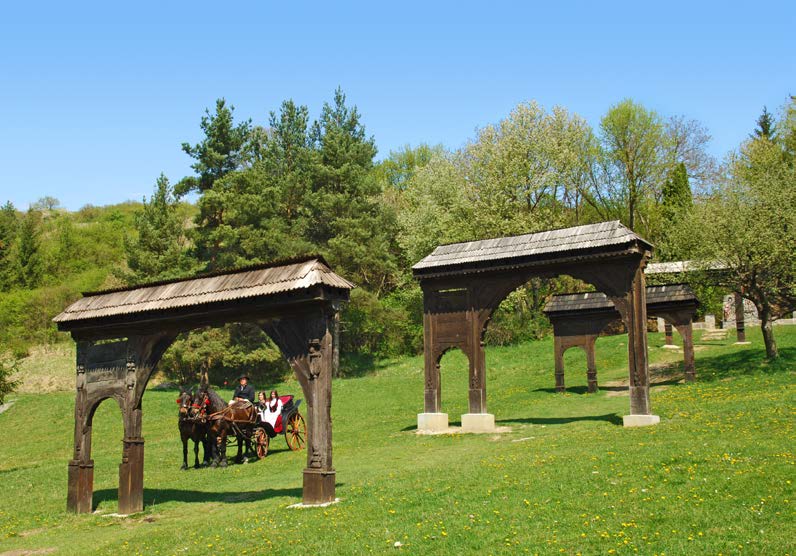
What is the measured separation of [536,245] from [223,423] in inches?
418

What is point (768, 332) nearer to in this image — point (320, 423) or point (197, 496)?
point (320, 423)

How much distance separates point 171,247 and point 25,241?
23.6 meters

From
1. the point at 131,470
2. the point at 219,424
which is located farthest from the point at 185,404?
the point at 131,470

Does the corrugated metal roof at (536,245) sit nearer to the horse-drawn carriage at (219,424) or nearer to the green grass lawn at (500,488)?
the green grass lawn at (500,488)

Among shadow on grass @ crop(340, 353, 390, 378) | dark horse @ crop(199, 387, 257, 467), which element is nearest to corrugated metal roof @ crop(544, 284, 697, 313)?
dark horse @ crop(199, 387, 257, 467)

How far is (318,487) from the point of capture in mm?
13508

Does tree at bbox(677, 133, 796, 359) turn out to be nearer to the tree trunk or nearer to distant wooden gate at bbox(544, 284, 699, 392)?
the tree trunk

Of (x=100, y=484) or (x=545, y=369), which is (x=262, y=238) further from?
(x=100, y=484)

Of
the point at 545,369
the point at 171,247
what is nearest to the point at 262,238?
the point at 171,247

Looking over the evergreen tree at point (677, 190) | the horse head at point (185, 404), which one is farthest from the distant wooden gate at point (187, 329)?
the evergreen tree at point (677, 190)

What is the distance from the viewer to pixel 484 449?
19.3 metres

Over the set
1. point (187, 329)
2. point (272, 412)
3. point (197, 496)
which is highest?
point (187, 329)

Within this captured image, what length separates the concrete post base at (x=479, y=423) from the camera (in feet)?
76.1

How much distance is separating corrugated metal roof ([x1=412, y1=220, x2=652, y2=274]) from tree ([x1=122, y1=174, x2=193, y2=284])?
24.6 m
